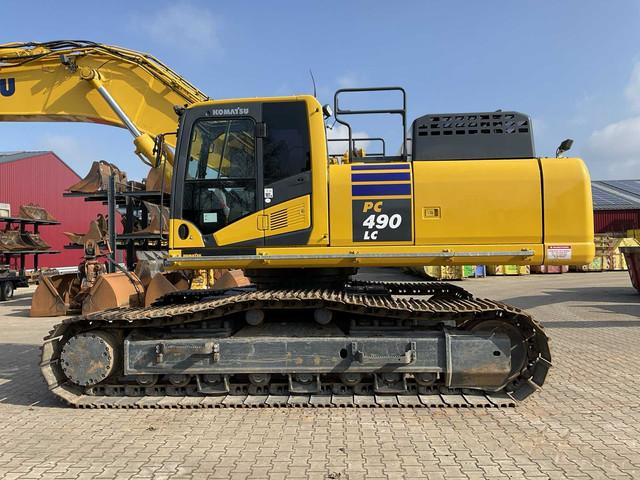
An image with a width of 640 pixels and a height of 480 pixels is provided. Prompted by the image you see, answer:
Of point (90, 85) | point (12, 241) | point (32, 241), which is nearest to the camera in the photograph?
point (90, 85)

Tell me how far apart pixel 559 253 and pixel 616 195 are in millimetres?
38559

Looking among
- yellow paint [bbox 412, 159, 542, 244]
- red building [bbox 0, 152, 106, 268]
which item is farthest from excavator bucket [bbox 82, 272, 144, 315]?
red building [bbox 0, 152, 106, 268]

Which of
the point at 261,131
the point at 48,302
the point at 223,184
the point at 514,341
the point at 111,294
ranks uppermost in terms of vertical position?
the point at 261,131

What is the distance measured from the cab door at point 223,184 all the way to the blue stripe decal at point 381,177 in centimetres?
102

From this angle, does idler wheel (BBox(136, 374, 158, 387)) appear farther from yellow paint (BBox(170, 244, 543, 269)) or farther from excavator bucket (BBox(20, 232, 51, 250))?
excavator bucket (BBox(20, 232, 51, 250))

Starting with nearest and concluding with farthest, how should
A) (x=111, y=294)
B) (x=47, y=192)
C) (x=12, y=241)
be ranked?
(x=111, y=294), (x=12, y=241), (x=47, y=192)

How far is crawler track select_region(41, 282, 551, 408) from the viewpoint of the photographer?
4480 mm

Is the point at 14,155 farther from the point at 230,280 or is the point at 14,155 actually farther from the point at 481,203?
the point at 481,203

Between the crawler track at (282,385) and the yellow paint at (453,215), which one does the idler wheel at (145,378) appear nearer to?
the crawler track at (282,385)

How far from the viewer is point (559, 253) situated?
4.48 metres

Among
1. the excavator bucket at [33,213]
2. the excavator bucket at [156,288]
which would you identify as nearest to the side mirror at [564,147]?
the excavator bucket at [156,288]

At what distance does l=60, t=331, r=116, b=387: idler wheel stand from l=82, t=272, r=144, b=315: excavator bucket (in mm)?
5000

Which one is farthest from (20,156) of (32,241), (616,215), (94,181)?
(616,215)

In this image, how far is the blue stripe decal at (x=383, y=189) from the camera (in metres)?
4.54
